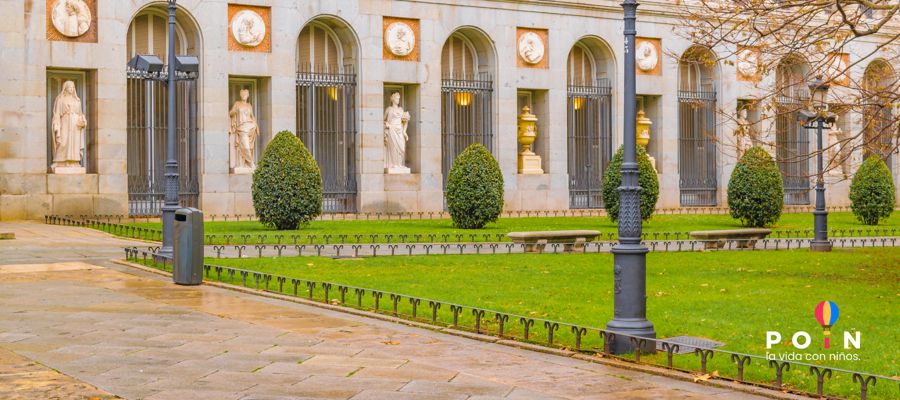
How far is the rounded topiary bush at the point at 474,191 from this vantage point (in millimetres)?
30500

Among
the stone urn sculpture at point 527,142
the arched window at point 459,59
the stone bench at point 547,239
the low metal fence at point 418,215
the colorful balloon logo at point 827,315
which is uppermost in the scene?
the arched window at point 459,59

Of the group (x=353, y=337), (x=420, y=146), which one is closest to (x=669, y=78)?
(x=420, y=146)

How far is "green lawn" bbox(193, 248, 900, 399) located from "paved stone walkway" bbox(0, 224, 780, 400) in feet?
3.94

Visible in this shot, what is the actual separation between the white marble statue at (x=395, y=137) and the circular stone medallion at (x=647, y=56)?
919 cm

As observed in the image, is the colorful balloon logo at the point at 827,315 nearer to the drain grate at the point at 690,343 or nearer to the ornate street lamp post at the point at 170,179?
the drain grate at the point at 690,343

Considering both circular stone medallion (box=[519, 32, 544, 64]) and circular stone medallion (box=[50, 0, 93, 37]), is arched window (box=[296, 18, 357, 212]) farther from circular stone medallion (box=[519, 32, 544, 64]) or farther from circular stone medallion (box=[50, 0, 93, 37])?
circular stone medallion (box=[50, 0, 93, 37])

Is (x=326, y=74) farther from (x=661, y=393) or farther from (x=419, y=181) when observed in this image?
(x=661, y=393)

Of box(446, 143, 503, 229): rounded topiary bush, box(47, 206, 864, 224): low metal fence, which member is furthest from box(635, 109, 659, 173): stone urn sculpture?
box(446, 143, 503, 229): rounded topiary bush

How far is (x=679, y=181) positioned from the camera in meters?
43.0

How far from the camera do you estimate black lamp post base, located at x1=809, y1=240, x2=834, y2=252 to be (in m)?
25.5

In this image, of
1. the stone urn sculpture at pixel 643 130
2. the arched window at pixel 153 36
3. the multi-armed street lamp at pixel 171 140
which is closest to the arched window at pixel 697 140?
the stone urn sculpture at pixel 643 130

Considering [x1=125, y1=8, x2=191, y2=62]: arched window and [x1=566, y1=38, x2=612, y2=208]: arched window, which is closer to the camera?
[x1=125, y1=8, x2=191, y2=62]: arched window

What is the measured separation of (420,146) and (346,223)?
595cm

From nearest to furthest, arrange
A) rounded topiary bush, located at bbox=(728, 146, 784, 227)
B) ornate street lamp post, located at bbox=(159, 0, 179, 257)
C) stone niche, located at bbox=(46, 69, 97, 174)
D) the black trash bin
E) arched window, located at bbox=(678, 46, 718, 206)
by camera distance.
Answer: the black trash bin, ornate street lamp post, located at bbox=(159, 0, 179, 257), stone niche, located at bbox=(46, 69, 97, 174), rounded topiary bush, located at bbox=(728, 146, 784, 227), arched window, located at bbox=(678, 46, 718, 206)
